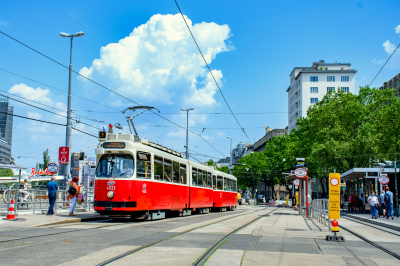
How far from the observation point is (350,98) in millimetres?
44000

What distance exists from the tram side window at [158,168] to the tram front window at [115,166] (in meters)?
1.50

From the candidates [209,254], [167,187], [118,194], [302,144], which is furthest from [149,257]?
[302,144]

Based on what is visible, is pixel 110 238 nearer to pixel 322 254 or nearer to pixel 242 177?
pixel 322 254

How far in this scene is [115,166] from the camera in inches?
612

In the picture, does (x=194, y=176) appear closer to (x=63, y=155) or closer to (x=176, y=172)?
(x=176, y=172)

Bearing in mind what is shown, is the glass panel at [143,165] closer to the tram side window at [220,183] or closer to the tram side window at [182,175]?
the tram side window at [182,175]

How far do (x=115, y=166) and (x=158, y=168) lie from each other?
216 cm

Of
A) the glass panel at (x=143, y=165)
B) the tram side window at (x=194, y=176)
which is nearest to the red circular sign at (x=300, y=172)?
the tram side window at (x=194, y=176)

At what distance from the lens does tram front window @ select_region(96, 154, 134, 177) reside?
50.6ft

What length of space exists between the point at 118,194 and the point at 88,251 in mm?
7101

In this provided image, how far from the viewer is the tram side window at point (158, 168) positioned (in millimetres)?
16797

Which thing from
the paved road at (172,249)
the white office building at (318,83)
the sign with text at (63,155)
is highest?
the white office building at (318,83)

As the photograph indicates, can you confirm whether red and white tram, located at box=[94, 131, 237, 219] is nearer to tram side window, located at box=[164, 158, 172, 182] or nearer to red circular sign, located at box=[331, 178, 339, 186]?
tram side window, located at box=[164, 158, 172, 182]

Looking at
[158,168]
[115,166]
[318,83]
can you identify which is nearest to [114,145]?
[115,166]
